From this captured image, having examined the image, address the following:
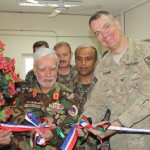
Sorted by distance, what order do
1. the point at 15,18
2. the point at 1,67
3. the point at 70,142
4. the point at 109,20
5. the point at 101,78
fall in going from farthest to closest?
the point at 15,18 < the point at 101,78 < the point at 109,20 < the point at 70,142 < the point at 1,67

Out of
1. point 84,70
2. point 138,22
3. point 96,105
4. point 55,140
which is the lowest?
point 55,140

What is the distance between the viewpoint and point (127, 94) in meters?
2.68

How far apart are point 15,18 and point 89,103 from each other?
7.35 m

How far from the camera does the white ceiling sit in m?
8.52

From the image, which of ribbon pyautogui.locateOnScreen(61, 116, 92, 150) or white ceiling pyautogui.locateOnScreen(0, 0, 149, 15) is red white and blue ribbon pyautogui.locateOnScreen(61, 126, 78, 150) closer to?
ribbon pyautogui.locateOnScreen(61, 116, 92, 150)

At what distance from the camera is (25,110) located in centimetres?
277

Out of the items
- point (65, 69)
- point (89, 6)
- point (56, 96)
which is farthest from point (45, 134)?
point (89, 6)

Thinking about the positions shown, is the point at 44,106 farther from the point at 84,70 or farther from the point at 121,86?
the point at 84,70

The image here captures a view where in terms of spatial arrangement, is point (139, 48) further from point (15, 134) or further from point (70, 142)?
point (15, 134)

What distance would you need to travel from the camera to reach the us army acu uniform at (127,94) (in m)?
2.47

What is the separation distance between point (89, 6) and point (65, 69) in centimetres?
470

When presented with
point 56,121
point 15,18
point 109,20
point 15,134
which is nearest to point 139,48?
point 109,20

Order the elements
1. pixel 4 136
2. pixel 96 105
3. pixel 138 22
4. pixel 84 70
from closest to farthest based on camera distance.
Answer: pixel 4 136 → pixel 96 105 → pixel 84 70 → pixel 138 22

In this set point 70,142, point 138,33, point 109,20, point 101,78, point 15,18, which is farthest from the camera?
point 15,18
